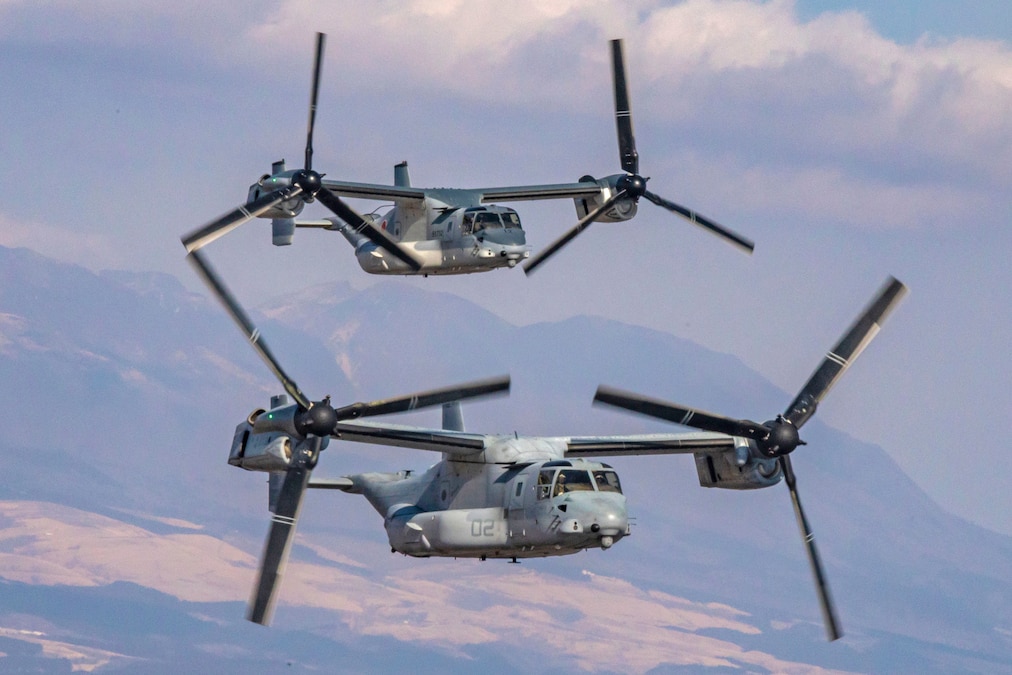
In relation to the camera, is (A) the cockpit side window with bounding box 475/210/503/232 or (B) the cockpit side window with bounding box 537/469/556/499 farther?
(A) the cockpit side window with bounding box 475/210/503/232

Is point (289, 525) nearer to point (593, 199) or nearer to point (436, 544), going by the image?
point (436, 544)

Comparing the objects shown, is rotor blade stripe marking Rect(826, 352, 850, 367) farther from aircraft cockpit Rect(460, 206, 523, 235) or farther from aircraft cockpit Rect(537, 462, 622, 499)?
aircraft cockpit Rect(460, 206, 523, 235)

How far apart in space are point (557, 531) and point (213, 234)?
2419cm

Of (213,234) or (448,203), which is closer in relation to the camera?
(213,234)

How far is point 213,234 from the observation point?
8731 cm

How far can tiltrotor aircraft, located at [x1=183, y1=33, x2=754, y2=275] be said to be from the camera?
93375 mm

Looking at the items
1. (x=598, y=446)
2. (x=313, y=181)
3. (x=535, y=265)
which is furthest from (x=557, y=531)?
(x=313, y=181)

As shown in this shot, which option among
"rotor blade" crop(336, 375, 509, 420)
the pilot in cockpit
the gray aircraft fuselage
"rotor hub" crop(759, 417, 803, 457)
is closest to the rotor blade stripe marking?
"rotor hub" crop(759, 417, 803, 457)

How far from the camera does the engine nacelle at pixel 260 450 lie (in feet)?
251

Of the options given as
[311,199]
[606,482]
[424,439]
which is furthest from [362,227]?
[606,482]

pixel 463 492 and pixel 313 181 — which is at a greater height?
pixel 313 181

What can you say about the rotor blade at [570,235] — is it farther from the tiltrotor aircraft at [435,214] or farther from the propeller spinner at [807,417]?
the propeller spinner at [807,417]

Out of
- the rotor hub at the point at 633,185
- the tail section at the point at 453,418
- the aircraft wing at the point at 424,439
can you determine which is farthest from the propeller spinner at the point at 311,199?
the aircraft wing at the point at 424,439

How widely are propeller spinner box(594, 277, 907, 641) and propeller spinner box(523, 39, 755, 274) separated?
2022 cm
